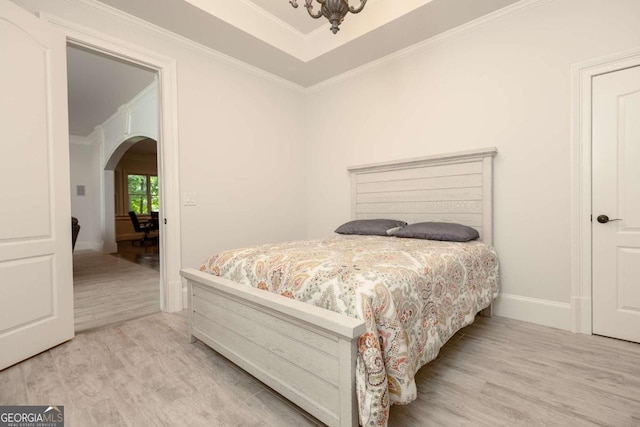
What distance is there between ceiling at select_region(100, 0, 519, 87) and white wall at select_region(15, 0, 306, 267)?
20 cm

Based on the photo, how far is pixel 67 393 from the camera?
1.64m

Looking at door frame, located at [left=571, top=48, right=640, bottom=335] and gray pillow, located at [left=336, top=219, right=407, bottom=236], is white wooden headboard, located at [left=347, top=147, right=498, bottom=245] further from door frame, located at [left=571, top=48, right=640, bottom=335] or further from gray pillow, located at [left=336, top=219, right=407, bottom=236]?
door frame, located at [left=571, top=48, right=640, bottom=335]

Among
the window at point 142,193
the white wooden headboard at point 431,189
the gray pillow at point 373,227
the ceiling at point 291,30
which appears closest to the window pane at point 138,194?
the window at point 142,193

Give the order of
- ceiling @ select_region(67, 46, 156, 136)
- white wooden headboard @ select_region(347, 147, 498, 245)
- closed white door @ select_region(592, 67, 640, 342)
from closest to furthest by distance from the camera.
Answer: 1. closed white door @ select_region(592, 67, 640, 342)
2. white wooden headboard @ select_region(347, 147, 498, 245)
3. ceiling @ select_region(67, 46, 156, 136)

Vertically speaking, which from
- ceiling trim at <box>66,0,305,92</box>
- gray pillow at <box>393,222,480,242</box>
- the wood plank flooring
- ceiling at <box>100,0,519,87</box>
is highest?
Result: ceiling at <box>100,0,519,87</box>

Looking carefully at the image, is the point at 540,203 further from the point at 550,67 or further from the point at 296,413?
the point at 296,413

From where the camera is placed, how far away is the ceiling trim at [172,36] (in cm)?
248

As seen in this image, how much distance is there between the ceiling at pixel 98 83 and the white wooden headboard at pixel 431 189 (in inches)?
103

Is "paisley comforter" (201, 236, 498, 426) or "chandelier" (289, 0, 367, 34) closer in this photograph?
"paisley comforter" (201, 236, 498, 426)

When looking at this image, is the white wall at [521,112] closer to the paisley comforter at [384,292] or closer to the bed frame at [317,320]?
the bed frame at [317,320]

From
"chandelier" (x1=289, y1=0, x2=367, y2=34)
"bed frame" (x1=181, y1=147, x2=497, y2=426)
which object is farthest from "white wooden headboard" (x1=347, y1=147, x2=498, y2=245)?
"chandelier" (x1=289, y1=0, x2=367, y2=34)

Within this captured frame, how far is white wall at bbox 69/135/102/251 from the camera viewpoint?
7234mm

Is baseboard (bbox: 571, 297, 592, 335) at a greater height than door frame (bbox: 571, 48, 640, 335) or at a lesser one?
lesser

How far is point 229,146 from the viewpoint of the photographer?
3.45 metres
